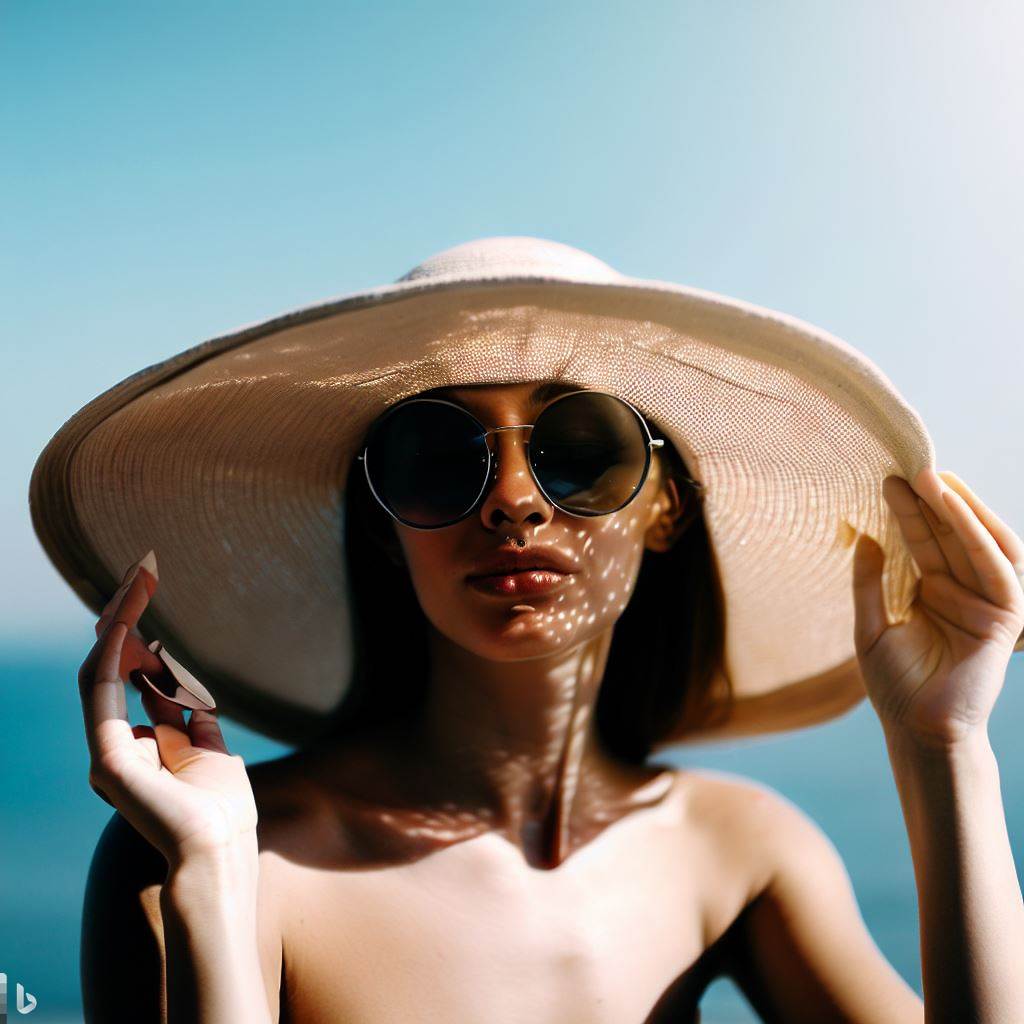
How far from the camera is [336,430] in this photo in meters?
1.49

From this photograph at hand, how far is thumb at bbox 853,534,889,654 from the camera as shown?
148cm

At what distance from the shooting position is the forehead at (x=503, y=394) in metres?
1.38

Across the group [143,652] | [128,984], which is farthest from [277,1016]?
[143,652]

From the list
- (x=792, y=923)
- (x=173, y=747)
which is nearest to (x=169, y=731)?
(x=173, y=747)

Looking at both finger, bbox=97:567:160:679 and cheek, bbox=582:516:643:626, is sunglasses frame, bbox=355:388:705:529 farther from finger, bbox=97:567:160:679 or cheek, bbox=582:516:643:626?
finger, bbox=97:567:160:679

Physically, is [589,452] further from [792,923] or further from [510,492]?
[792,923]

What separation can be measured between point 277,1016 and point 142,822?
32cm

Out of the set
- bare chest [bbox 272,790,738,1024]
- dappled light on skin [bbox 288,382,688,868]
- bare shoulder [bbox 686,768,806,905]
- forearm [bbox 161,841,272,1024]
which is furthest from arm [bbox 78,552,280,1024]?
bare shoulder [bbox 686,768,806,905]

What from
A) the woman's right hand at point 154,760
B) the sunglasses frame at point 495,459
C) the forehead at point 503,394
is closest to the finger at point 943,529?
the sunglasses frame at point 495,459

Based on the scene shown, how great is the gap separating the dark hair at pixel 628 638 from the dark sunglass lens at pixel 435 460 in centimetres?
19

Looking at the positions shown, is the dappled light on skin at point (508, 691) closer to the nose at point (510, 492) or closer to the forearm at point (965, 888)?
the nose at point (510, 492)

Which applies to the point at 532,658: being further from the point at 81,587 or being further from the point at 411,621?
the point at 81,587

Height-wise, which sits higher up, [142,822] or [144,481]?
[144,481]

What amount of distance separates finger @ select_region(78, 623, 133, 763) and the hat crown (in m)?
0.52
